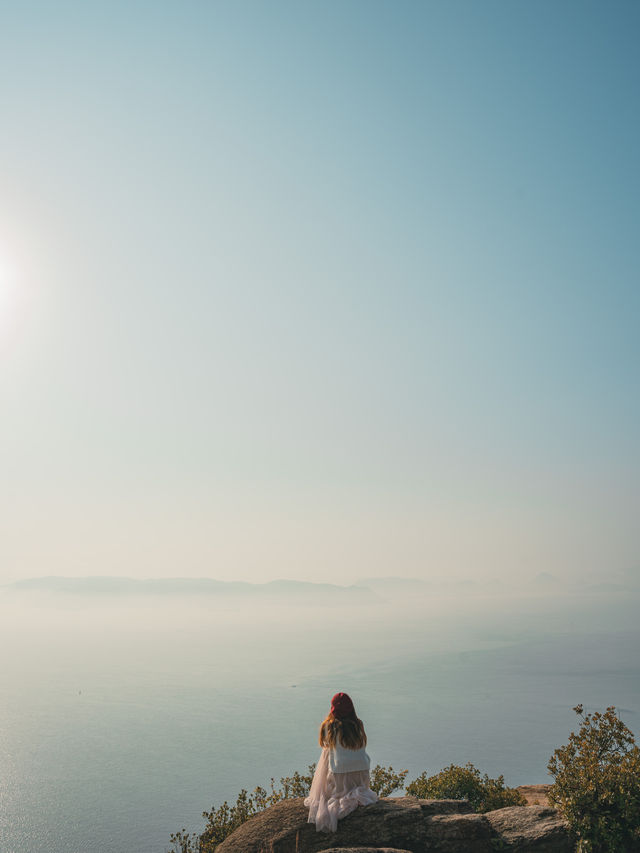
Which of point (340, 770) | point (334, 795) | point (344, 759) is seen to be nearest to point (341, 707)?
point (344, 759)

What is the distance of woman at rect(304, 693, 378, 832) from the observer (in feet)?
35.2

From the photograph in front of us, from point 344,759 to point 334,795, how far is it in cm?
71

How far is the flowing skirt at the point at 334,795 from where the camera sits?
10.6 meters

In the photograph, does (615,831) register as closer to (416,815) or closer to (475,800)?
(416,815)

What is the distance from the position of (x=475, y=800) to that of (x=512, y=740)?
208333 mm

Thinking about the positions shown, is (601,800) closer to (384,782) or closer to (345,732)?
(345,732)

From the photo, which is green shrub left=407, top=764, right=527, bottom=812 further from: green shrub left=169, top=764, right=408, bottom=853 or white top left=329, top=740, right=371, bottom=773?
white top left=329, top=740, right=371, bottom=773

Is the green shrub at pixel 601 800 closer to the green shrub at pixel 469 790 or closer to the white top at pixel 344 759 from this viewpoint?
the white top at pixel 344 759

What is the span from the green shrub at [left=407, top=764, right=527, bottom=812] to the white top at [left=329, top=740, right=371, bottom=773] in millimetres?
6766

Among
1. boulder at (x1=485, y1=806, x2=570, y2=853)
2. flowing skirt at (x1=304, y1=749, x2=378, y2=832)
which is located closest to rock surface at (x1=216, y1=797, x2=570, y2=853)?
boulder at (x1=485, y1=806, x2=570, y2=853)

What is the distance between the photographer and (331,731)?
11141mm

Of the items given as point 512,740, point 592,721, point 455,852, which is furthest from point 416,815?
point 512,740

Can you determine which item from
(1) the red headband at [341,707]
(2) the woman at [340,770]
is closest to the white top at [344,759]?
(2) the woman at [340,770]

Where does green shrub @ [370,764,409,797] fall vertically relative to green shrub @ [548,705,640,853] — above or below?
below
